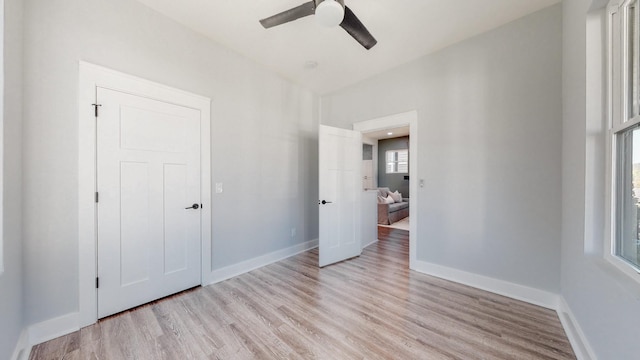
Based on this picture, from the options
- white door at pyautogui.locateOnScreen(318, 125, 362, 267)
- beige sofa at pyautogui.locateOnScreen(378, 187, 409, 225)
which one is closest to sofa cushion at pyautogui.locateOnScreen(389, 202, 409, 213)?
beige sofa at pyautogui.locateOnScreen(378, 187, 409, 225)

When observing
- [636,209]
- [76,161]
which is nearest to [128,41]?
[76,161]

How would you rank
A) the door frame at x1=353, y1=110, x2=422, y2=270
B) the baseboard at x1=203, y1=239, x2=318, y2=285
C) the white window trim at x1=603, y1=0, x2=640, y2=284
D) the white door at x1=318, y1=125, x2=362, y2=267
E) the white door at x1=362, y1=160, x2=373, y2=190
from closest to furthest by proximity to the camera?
the white window trim at x1=603, y1=0, x2=640, y2=284 < the baseboard at x1=203, y1=239, x2=318, y2=285 < the door frame at x1=353, y1=110, x2=422, y2=270 < the white door at x1=318, y1=125, x2=362, y2=267 < the white door at x1=362, y1=160, x2=373, y2=190

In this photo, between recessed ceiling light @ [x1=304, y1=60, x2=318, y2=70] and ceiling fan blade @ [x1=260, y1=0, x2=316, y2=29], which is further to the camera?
recessed ceiling light @ [x1=304, y1=60, x2=318, y2=70]

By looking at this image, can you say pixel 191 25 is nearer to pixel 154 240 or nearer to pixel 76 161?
pixel 76 161

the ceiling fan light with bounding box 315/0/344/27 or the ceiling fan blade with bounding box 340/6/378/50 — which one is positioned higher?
the ceiling fan blade with bounding box 340/6/378/50

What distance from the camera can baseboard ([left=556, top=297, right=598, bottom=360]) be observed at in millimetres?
1403

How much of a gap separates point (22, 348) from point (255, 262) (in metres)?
1.90

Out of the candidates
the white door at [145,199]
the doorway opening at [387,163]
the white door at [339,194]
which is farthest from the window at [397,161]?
the white door at [145,199]

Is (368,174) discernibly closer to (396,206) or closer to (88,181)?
(396,206)

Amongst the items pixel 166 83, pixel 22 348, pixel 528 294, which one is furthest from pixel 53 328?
pixel 528 294

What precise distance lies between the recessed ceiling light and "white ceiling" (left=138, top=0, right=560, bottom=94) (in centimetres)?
4

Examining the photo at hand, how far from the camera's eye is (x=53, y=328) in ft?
5.53

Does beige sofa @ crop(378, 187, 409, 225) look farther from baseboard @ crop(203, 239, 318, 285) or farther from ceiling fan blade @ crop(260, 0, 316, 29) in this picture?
ceiling fan blade @ crop(260, 0, 316, 29)

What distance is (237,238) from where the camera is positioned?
2.86 metres
